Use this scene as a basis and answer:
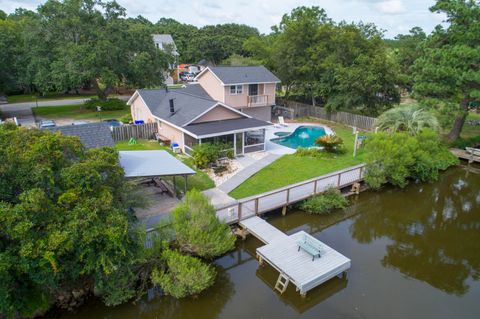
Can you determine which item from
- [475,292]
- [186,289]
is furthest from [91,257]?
[475,292]

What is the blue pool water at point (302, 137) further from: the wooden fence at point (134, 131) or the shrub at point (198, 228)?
the shrub at point (198, 228)

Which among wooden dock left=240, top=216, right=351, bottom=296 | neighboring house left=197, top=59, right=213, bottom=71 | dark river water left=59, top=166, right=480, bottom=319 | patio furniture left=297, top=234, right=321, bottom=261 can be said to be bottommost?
dark river water left=59, top=166, right=480, bottom=319

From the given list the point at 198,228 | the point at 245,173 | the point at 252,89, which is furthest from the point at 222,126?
the point at 198,228

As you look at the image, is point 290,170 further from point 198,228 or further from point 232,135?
point 198,228

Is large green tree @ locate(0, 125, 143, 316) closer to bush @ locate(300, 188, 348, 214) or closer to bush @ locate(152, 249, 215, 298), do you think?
bush @ locate(152, 249, 215, 298)

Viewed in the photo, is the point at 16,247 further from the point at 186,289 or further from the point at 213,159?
the point at 213,159

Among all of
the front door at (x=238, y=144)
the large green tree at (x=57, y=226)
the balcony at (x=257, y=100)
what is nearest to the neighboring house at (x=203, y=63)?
the balcony at (x=257, y=100)

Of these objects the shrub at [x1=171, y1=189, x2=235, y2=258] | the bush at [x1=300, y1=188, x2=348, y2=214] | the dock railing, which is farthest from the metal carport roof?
the bush at [x1=300, y1=188, x2=348, y2=214]
